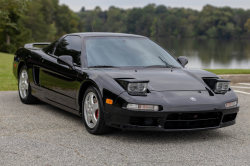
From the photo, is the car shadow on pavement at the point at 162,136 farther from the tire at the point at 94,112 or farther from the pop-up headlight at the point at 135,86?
the pop-up headlight at the point at 135,86

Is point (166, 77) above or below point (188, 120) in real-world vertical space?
above

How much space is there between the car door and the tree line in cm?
7097

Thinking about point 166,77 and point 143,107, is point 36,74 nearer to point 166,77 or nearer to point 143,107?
point 166,77

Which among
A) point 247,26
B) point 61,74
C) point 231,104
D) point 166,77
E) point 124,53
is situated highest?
point 124,53

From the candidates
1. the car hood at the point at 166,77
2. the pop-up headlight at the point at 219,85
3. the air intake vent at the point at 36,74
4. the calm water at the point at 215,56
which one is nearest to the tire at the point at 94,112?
the car hood at the point at 166,77

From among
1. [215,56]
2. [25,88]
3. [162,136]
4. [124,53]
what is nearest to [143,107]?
[162,136]

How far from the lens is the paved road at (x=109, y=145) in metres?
3.73

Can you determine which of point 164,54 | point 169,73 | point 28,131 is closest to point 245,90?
point 164,54

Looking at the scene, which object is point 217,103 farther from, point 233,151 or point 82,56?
point 82,56

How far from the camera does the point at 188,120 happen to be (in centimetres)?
438

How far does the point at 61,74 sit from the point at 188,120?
7.01 feet

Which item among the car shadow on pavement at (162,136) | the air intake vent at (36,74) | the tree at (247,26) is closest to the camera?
the car shadow on pavement at (162,136)

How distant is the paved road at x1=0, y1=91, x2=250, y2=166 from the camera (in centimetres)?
373

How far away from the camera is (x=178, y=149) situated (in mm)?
4172
